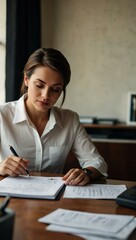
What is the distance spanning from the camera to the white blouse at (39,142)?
1.67 meters

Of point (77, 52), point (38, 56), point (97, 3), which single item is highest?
point (97, 3)

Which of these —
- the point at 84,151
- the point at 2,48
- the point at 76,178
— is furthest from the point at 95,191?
the point at 2,48

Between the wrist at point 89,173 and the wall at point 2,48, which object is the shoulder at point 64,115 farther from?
the wall at point 2,48

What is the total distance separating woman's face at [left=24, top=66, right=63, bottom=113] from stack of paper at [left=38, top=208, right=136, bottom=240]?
2.45ft

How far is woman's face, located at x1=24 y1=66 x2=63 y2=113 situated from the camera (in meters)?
1.58

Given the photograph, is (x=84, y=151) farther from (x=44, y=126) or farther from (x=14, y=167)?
(x=14, y=167)

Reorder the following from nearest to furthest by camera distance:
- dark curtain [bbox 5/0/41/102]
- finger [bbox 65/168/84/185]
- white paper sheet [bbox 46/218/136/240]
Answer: white paper sheet [bbox 46/218/136/240]
finger [bbox 65/168/84/185]
dark curtain [bbox 5/0/41/102]

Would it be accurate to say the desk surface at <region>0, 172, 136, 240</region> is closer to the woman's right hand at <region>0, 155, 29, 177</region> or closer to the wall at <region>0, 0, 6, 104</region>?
Result: the woman's right hand at <region>0, 155, 29, 177</region>

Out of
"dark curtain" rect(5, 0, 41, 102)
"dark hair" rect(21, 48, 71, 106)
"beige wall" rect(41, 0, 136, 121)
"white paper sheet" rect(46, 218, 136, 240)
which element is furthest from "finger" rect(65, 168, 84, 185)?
"beige wall" rect(41, 0, 136, 121)

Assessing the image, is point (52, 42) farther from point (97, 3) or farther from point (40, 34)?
point (97, 3)

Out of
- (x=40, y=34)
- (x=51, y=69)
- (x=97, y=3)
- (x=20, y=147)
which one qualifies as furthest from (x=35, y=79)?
(x=97, y=3)

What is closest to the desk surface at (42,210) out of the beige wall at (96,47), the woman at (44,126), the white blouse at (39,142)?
the woman at (44,126)

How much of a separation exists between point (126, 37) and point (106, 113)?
0.83 meters

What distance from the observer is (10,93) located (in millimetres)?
2807
